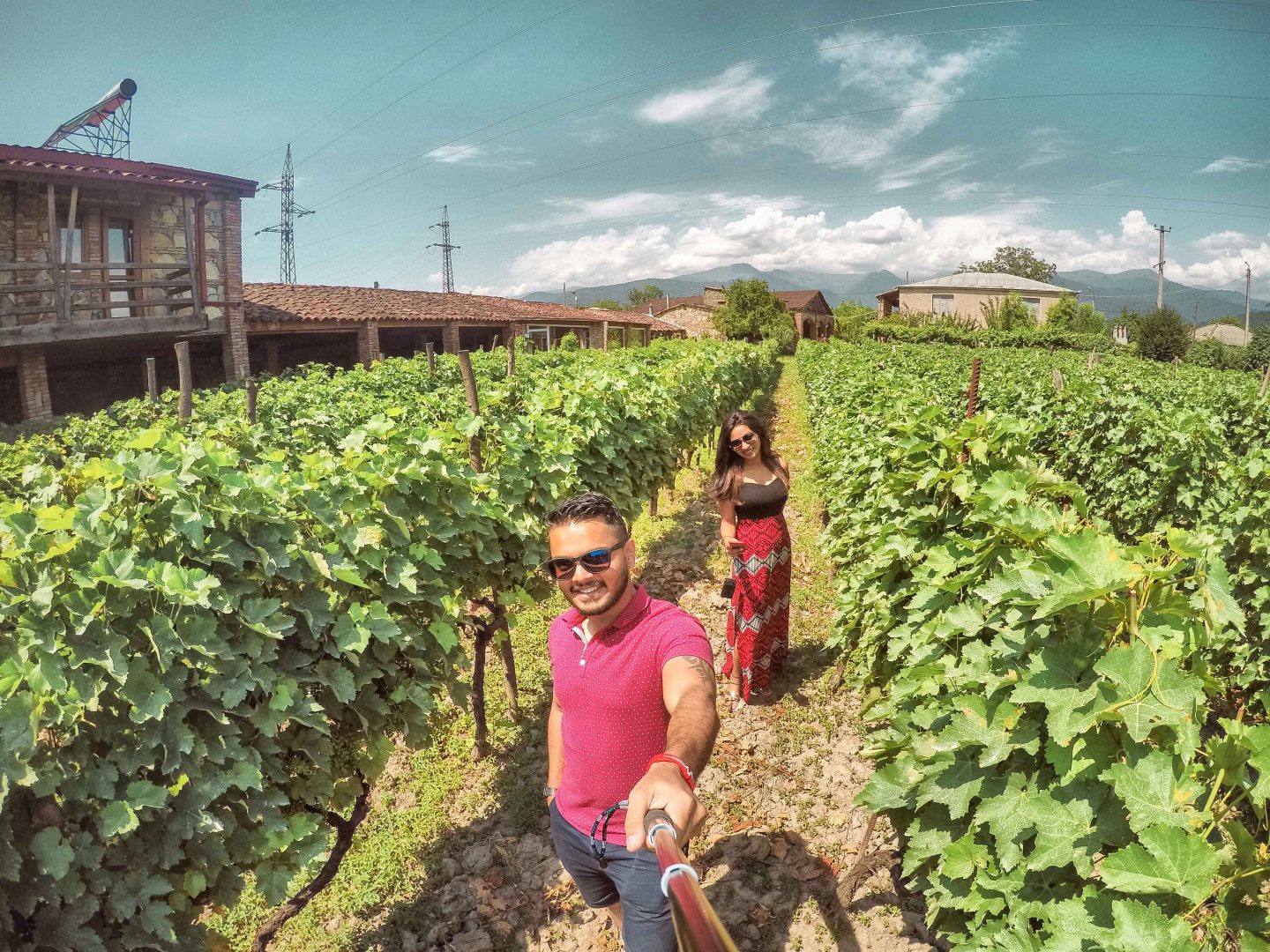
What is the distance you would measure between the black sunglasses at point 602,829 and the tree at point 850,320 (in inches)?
2197

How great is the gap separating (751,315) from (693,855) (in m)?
54.8

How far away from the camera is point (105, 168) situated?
16.4 metres

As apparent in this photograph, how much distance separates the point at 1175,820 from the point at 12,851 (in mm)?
3077

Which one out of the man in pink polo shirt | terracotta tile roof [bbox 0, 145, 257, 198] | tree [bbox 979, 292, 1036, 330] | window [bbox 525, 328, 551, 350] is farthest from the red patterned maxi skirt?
tree [bbox 979, 292, 1036, 330]

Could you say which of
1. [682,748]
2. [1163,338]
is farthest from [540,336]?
[1163,338]

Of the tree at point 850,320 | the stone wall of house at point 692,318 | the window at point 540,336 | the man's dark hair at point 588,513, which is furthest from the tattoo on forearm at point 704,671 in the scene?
the stone wall of house at point 692,318

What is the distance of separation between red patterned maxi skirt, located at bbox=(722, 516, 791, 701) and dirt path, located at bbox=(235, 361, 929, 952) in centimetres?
30

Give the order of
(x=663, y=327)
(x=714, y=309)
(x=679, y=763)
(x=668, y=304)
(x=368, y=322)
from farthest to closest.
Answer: (x=668, y=304), (x=714, y=309), (x=663, y=327), (x=368, y=322), (x=679, y=763)

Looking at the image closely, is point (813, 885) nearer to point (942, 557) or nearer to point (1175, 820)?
point (942, 557)

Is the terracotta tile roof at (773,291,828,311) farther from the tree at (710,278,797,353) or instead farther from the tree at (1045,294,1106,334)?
the tree at (1045,294,1106,334)

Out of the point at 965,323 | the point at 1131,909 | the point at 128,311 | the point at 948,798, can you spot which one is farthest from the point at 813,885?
the point at 965,323

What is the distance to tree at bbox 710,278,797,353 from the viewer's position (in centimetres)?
5628

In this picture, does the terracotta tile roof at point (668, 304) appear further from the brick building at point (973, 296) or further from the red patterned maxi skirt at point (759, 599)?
the red patterned maxi skirt at point (759, 599)

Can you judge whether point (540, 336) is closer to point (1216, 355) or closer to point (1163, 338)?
point (1163, 338)
